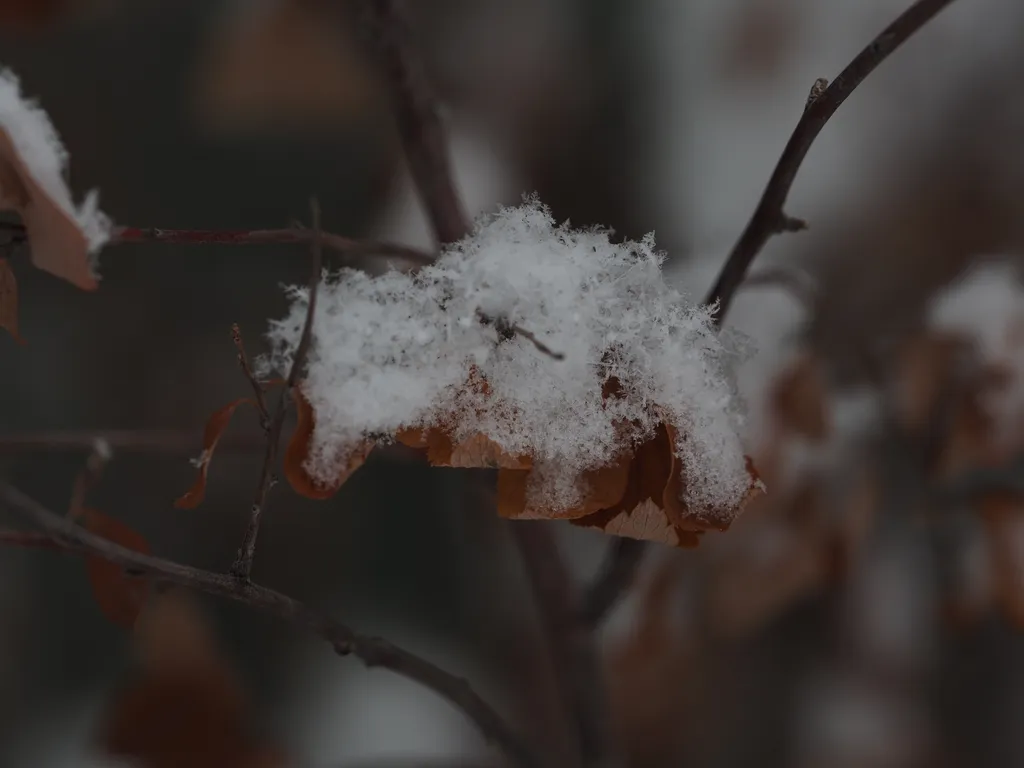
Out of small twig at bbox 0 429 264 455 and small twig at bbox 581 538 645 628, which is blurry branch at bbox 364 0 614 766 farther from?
small twig at bbox 0 429 264 455

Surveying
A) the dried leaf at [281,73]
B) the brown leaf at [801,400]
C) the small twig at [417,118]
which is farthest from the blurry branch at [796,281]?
the dried leaf at [281,73]

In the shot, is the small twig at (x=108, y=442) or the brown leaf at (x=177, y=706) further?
the brown leaf at (x=177, y=706)

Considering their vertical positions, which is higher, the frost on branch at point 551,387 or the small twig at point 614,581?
the small twig at point 614,581

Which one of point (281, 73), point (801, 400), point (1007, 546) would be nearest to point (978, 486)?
point (1007, 546)

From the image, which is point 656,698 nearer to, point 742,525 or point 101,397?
point 742,525

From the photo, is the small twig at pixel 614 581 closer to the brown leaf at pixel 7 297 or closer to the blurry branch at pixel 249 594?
the blurry branch at pixel 249 594

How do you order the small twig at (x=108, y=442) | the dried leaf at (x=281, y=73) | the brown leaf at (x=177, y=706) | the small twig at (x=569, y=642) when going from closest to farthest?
the small twig at (x=108, y=442) < the small twig at (x=569, y=642) < the brown leaf at (x=177, y=706) < the dried leaf at (x=281, y=73)
